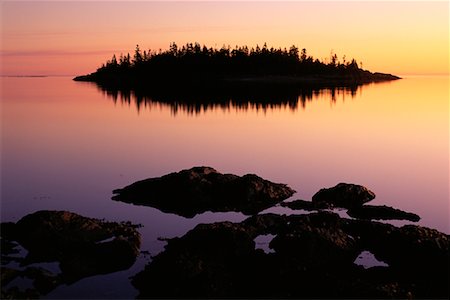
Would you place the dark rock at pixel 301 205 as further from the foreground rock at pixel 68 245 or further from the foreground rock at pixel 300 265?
the foreground rock at pixel 68 245

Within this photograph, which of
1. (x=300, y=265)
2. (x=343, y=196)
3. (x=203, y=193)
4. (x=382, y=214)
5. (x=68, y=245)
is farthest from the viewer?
(x=203, y=193)

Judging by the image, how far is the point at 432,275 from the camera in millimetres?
15945

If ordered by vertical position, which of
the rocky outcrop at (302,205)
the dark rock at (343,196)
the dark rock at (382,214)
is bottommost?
the dark rock at (382,214)

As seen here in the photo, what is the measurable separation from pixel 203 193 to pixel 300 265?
980cm

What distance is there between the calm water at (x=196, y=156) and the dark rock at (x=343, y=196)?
1.16 m

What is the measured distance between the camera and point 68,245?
58.0ft

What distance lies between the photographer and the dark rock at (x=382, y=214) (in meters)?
22.4

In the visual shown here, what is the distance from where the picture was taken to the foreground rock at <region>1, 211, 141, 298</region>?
15641 millimetres

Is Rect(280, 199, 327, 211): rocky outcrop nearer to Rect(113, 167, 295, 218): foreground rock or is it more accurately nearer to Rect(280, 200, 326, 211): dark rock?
Rect(280, 200, 326, 211): dark rock

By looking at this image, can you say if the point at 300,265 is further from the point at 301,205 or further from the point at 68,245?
the point at 301,205

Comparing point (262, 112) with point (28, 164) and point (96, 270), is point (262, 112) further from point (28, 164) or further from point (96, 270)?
point (96, 270)

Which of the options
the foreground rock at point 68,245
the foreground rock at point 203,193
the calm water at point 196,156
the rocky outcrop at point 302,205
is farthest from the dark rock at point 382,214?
the foreground rock at point 68,245

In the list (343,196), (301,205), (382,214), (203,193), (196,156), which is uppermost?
(196,156)

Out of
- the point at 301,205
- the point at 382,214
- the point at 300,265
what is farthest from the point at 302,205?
the point at 300,265
